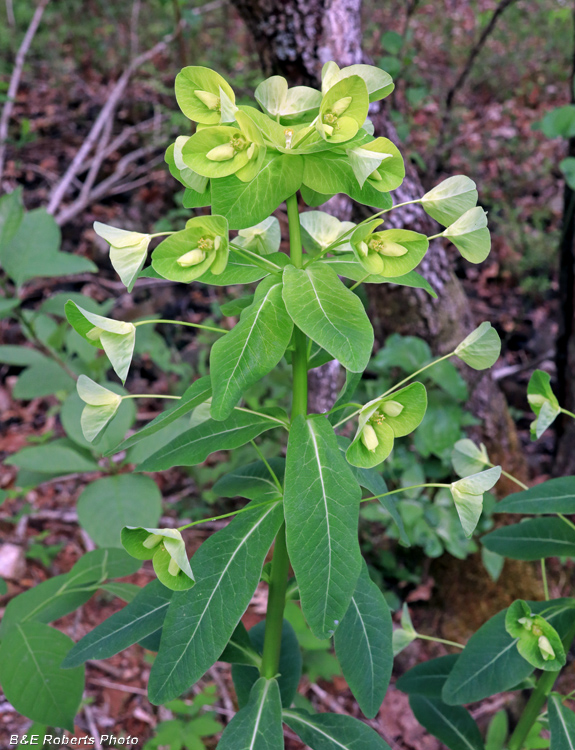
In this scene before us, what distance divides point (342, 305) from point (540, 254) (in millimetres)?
3448

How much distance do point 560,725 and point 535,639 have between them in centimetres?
24

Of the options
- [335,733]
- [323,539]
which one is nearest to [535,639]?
[335,733]

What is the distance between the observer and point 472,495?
99 centimetres

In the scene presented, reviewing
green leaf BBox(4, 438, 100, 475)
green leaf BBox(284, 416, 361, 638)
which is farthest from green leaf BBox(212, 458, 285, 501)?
green leaf BBox(4, 438, 100, 475)

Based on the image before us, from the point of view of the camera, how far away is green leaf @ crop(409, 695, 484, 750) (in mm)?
1449

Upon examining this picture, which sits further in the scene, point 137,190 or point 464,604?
point 137,190

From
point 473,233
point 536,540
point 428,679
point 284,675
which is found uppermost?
point 473,233

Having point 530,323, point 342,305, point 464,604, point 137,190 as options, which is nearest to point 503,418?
point 464,604

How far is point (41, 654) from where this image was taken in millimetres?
1350

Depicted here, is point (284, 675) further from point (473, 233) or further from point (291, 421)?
point (473, 233)

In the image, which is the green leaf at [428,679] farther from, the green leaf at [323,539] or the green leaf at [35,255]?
the green leaf at [35,255]

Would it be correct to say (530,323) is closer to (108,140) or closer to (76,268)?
(76,268)

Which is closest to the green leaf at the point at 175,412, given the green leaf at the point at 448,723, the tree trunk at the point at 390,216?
the green leaf at the point at 448,723

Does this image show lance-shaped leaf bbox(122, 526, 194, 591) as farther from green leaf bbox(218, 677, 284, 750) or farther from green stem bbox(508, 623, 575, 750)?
green stem bbox(508, 623, 575, 750)
